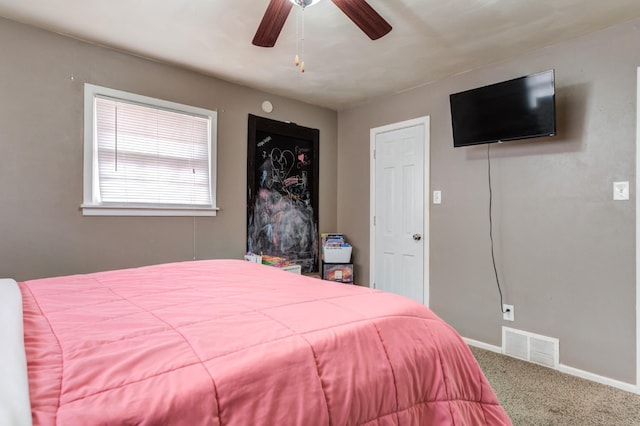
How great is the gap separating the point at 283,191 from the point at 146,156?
1.37m

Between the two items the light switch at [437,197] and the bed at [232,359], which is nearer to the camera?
the bed at [232,359]

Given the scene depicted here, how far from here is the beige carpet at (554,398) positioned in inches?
74.0

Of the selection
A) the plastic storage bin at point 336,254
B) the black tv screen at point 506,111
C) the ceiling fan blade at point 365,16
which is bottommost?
the plastic storage bin at point 336,254

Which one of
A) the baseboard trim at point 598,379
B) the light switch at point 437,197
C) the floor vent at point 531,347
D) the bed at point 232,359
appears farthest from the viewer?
the light switch at point 437,197

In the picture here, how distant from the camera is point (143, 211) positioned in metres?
2.83

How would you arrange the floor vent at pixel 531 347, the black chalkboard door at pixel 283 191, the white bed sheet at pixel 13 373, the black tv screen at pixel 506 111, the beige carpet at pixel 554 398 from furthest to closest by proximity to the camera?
the black chalkboard door at pixel 283 191 < the floor vent at pixel 531 347 < the black tv screen at pixel 506 111 < the beige carpet at pixel 554 398 < the white bed sheet at pixel 13 373

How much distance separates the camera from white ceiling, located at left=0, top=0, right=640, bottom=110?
2.12m

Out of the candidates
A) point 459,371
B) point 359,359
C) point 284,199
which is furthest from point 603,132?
point 284,199

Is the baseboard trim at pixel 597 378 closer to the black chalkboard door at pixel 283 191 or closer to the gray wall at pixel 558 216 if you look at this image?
the gray wall at pixel 558 216

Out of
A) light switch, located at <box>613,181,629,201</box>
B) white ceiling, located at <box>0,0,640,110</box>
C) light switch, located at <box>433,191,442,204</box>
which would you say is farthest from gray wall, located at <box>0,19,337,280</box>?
light switch, located at <box>613,181,629,201</box>

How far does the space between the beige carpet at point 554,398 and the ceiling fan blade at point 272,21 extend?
2.40 metres

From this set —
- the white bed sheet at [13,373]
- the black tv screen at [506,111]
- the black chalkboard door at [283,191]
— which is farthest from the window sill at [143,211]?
the black tv screen at [506,111]

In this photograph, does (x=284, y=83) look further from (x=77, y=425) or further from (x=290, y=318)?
(x=77, y=425)

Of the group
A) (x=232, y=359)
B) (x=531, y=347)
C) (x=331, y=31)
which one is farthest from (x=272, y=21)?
(x=531, y=347)
